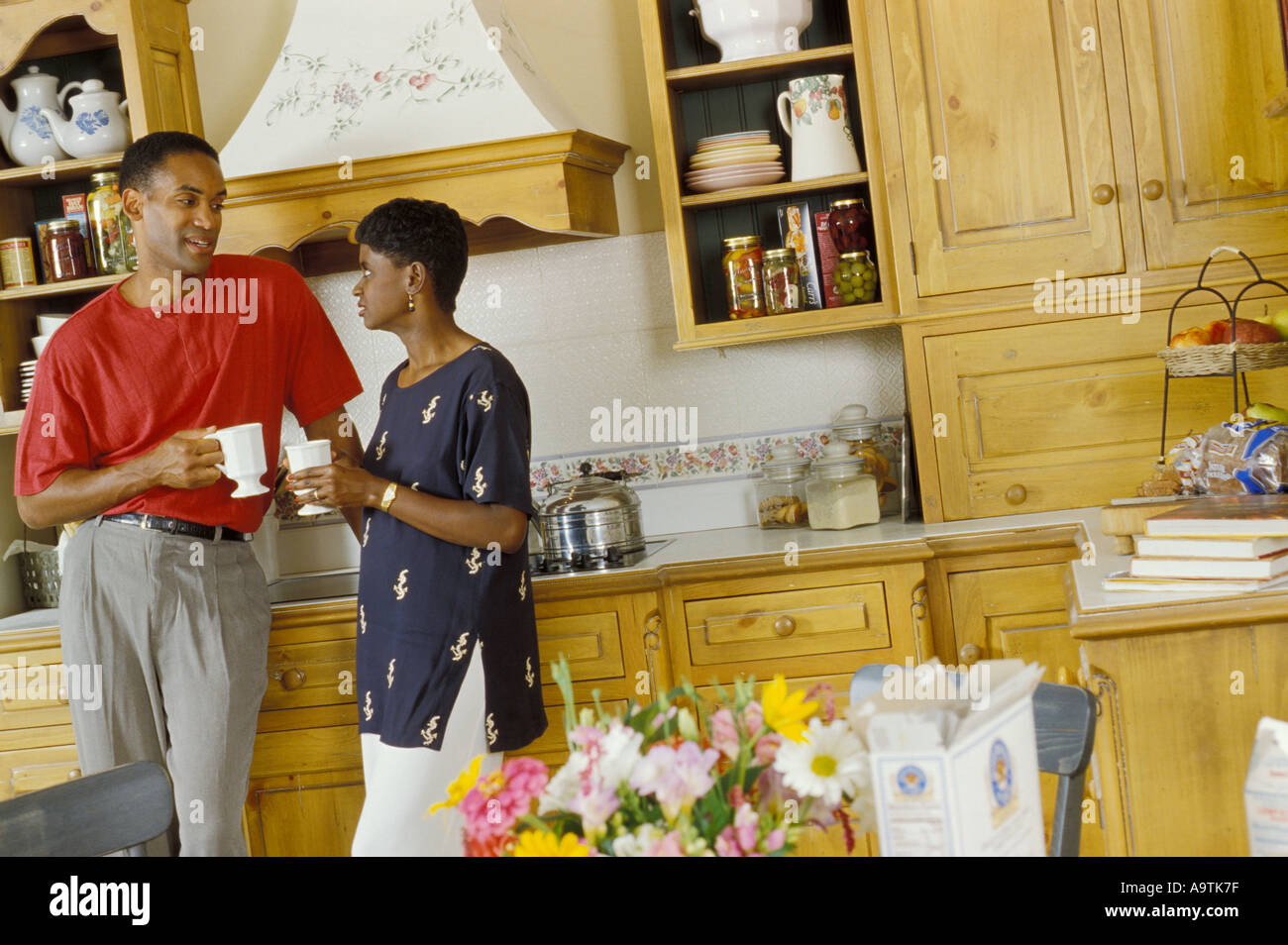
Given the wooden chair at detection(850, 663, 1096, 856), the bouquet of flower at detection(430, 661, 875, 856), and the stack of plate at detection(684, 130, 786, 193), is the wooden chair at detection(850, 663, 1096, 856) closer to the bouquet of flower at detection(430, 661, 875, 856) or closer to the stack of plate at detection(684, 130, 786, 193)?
the bouquet of flower at detection(430, 661, 875, 856)

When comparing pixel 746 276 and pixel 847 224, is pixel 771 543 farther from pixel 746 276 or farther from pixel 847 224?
pixel 847 224

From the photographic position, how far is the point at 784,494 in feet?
9.75

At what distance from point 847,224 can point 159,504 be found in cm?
160

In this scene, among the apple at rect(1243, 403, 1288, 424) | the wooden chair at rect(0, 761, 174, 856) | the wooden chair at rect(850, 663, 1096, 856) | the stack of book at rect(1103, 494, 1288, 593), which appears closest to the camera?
the wooden chair at rect(850, 663, 1096, 856)

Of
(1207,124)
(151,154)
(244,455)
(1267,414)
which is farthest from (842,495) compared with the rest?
(151,154)

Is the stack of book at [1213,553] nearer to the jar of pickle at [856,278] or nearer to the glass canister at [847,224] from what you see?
the jar of pickle at [856,278]

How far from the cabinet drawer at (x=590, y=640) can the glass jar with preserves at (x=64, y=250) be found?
1432 millimetres

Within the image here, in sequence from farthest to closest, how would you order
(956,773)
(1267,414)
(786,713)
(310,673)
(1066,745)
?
(310,673), (1267,414), (1066,745), (786,713), (956,773)

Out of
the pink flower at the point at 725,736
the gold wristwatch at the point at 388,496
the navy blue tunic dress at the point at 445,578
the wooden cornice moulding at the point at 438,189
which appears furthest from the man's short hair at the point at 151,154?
the pink flower at the point at 725,736

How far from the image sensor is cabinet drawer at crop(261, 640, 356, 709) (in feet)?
8.77

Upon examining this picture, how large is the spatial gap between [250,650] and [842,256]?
1531 millimetres

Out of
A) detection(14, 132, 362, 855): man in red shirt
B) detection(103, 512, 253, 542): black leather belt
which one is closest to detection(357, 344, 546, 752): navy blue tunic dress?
detection(14, 132, 362, 855): man in red shirt

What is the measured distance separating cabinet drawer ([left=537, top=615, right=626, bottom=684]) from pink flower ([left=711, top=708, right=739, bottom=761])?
1.73 meters

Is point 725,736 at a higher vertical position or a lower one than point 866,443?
lower
